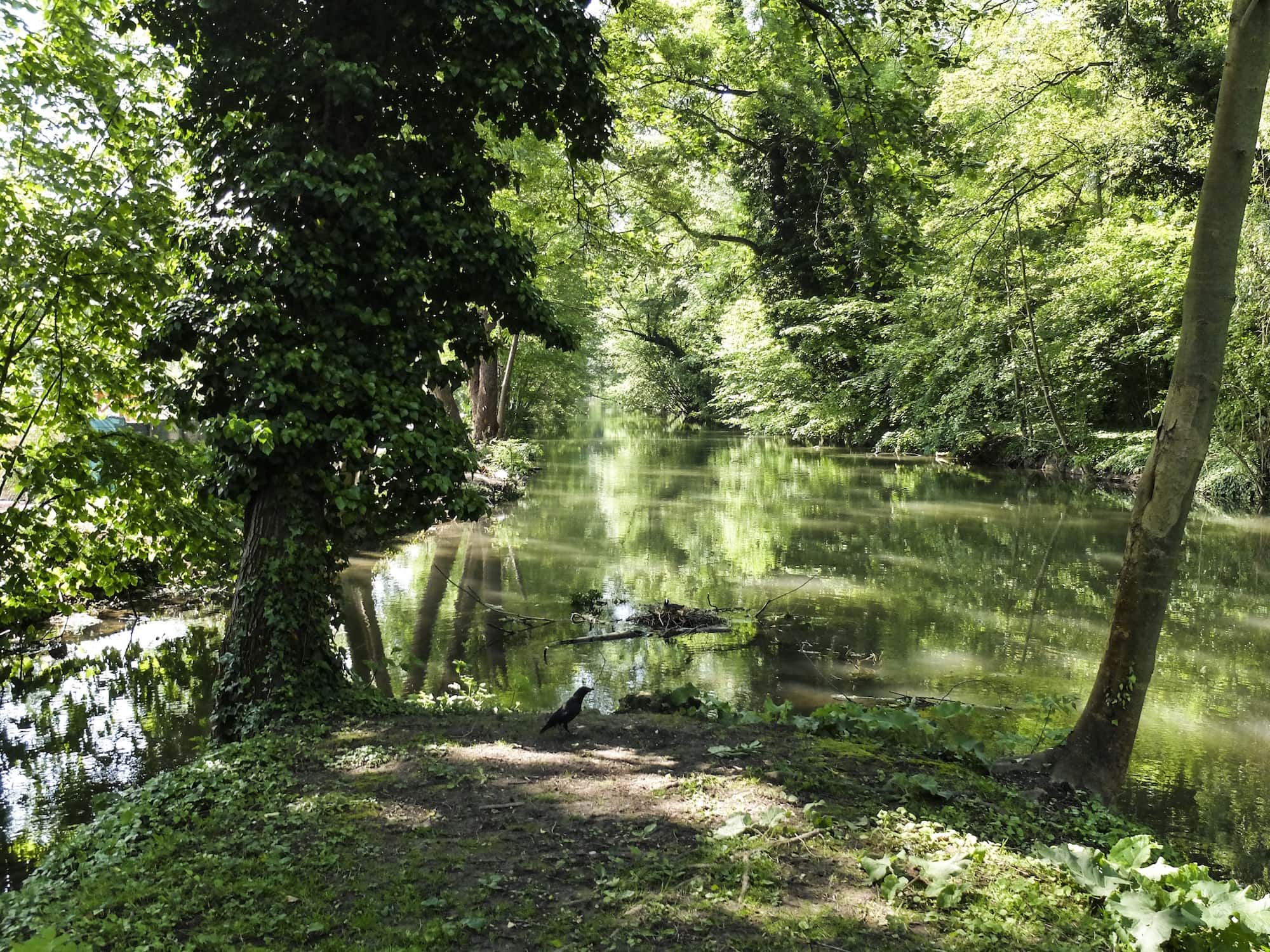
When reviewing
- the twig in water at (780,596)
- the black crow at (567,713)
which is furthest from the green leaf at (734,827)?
the twig in water at (780,596)

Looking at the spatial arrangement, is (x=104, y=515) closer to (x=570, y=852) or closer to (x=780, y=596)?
(x=570, y=852)

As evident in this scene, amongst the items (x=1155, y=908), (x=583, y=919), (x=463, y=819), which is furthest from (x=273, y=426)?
(x=1155, y=908)

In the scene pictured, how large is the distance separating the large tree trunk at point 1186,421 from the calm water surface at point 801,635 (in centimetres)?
108

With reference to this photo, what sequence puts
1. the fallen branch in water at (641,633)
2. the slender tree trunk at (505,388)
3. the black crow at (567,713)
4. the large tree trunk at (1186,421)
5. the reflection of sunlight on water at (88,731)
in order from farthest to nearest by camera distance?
the slender tree trunk at (505,388)
the fallen branch in water at (641,633)
the reflection of sunlight on water at (88,731)
the black crow at (567,713)
the large tree trunk at (1186,421)

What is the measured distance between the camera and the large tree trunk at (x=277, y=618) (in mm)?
6023

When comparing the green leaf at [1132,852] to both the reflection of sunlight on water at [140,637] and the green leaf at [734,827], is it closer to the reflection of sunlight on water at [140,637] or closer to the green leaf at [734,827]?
the green leaf at [734,827]

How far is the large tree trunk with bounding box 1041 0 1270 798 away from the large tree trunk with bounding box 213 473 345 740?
16.1ft

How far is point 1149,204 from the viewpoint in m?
21.8

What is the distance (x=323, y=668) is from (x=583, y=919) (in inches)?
139

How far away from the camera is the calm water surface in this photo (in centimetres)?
659

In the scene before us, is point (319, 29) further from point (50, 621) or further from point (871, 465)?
point (871, 465)

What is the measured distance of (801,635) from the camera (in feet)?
33.0

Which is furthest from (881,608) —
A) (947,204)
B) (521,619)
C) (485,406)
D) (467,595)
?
(485,406)

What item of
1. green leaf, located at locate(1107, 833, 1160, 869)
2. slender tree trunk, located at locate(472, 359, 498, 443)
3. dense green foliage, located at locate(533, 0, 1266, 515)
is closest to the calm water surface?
green leaf, located at locate(1107, 833, 1160, 869)
